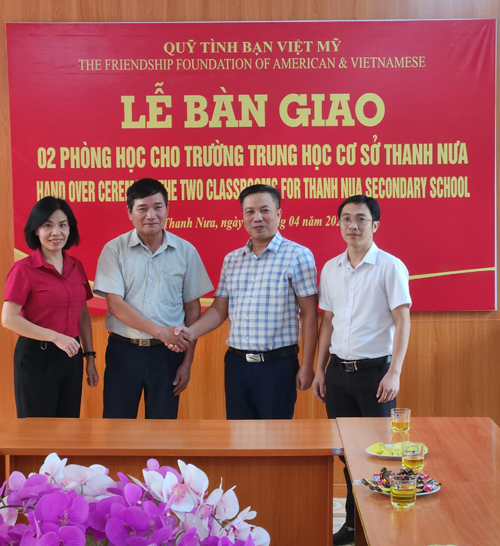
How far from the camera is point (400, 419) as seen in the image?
2.44m

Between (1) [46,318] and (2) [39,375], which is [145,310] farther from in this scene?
(2) [39,375]

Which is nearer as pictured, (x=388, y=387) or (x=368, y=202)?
(x=388, y=387)

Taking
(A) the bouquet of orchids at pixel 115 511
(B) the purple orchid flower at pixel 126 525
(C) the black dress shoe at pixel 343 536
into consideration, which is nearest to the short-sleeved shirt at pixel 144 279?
(C) the black dress shoe at pixel 343 536

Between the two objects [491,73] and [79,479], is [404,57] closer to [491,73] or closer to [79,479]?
[491,73]

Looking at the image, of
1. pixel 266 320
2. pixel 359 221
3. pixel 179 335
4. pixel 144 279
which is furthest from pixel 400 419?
pixel 144 279

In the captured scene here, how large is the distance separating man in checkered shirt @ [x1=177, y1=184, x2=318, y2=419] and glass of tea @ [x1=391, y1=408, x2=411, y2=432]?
82cm

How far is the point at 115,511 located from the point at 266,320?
8.13ft

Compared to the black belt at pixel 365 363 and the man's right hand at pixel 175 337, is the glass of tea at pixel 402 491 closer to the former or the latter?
the black belt at pixel 365 363

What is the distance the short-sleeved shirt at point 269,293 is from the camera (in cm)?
327

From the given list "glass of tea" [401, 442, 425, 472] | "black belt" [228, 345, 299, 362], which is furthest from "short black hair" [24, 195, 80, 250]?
"glass of tea" [401, 442, 425, 472]

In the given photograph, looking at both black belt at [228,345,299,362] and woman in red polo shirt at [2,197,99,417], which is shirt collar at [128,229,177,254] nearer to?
woman in red polo shirt at [2,197,99,417]

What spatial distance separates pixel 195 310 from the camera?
3510 mm

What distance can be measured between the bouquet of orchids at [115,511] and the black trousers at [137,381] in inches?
93.9

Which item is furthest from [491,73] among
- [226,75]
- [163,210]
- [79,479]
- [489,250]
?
[79,479]
